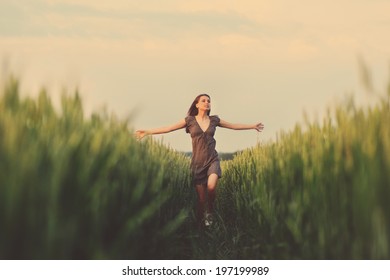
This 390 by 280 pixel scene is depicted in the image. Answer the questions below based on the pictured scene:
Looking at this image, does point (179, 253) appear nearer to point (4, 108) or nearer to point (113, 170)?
point (113, 170)

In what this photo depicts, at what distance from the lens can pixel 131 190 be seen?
10.5ft

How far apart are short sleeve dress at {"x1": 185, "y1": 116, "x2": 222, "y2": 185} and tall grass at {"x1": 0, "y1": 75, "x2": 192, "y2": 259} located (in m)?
2.60

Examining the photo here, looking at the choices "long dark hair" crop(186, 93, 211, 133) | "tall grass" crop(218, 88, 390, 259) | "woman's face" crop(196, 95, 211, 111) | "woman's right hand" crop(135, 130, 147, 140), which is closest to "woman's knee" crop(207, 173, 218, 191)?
"long dark hair" crop(186, 93, 211, 133)

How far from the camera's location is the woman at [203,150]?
588 cm

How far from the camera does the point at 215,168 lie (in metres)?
5.88

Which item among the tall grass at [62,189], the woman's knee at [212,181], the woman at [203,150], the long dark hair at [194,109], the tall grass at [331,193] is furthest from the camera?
the long dark hair at [194,109]

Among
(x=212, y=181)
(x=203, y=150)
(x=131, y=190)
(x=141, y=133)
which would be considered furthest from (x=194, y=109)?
(x=131, y=190)

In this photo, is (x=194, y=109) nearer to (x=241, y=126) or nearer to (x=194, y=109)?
(x=194, y=109)

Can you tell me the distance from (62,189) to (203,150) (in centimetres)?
353

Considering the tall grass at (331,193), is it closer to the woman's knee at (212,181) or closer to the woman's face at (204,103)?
the woman's knee at (212,181)

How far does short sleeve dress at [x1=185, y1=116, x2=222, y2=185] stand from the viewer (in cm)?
596

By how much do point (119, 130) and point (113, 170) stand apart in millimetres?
690

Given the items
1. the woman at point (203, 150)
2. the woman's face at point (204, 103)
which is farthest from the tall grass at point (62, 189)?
the woman's face at point (204, 103)

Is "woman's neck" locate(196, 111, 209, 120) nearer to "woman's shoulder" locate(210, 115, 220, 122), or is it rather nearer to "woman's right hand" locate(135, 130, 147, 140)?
"woman's shoulder" locate(210, 115, 220, 122)
